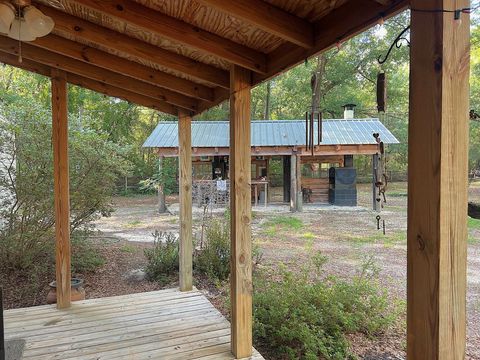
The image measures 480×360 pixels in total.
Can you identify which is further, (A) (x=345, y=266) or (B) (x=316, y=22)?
(A) (x=345, y=266)

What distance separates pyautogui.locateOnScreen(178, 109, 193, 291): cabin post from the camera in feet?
→ 11.7

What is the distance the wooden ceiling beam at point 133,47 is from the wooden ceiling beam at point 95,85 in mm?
1035

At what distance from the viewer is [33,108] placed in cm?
441

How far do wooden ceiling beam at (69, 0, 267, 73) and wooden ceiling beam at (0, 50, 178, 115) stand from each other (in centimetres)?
164

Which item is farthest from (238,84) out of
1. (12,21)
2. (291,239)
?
(291,239)

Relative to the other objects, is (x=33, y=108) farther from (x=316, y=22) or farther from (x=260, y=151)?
(x=260, y=151)

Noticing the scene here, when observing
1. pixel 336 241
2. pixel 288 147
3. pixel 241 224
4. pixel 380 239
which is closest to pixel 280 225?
pixel 336 241

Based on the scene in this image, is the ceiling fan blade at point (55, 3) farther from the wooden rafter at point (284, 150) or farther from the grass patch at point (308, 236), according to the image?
the wooden rafter at point (284, 150)

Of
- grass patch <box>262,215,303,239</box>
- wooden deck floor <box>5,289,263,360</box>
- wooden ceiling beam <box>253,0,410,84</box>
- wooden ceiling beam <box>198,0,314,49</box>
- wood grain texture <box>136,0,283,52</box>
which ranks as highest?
wood grain texture <box>136,0,283,52</box>

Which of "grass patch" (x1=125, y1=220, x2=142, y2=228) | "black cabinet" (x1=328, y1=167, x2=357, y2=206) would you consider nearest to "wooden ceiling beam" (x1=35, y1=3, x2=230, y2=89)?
"grass patch" (x1=125, y1=220, x2=142, y2=228)

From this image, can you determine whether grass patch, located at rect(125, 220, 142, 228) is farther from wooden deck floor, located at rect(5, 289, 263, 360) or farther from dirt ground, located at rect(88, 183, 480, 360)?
wooden deck floor, located at rect(5, 289, 263, 360)

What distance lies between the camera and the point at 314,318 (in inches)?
109

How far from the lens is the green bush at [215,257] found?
4.34m

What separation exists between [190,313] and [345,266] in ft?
9.58
